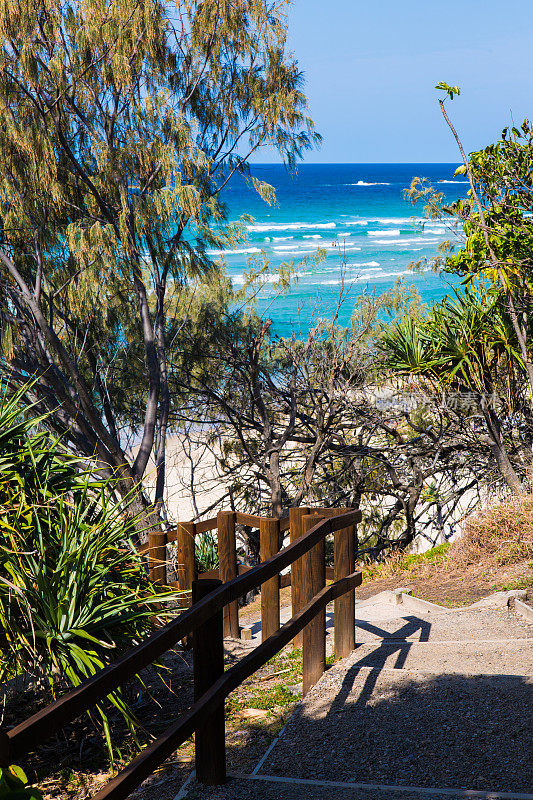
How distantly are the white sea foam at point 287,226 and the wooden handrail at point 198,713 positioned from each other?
58484mm

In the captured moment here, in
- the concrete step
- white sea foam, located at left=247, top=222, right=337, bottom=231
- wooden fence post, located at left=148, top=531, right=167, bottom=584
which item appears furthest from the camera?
white sea foam, located at left=247, top=222, right=337, bottom=231

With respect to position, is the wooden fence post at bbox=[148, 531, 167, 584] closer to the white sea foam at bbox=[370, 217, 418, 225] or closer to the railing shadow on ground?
the railing shadow on ground

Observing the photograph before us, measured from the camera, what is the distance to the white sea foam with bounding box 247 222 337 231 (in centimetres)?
6288

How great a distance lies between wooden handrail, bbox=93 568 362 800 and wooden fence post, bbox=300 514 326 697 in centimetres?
8

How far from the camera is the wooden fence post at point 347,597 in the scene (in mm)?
4621

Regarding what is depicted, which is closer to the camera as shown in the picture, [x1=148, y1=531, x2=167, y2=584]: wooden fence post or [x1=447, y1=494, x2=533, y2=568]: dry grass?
[x1=148, y1=531, x2=167, y2=584]: wooden fence post

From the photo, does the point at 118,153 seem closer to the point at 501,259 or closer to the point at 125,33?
the point at 125,33

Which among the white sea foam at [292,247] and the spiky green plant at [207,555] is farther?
the white sea foam at [292,247]

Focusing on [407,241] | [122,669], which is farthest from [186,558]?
[407,241]

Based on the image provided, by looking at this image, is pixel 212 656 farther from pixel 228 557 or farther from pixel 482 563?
pixel 482 563

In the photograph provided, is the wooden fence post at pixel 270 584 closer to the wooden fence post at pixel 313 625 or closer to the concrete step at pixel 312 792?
the wooden fence post at pixel 313 625

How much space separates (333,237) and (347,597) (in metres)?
59.8

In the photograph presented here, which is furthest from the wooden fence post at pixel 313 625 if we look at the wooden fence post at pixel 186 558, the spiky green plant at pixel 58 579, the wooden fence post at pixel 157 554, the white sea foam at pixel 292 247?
the white sea foam at pixel 292 247

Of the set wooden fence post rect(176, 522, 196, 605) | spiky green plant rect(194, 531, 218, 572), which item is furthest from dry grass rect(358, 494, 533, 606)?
spiky green plant rect(194, 531, 218, 572)
